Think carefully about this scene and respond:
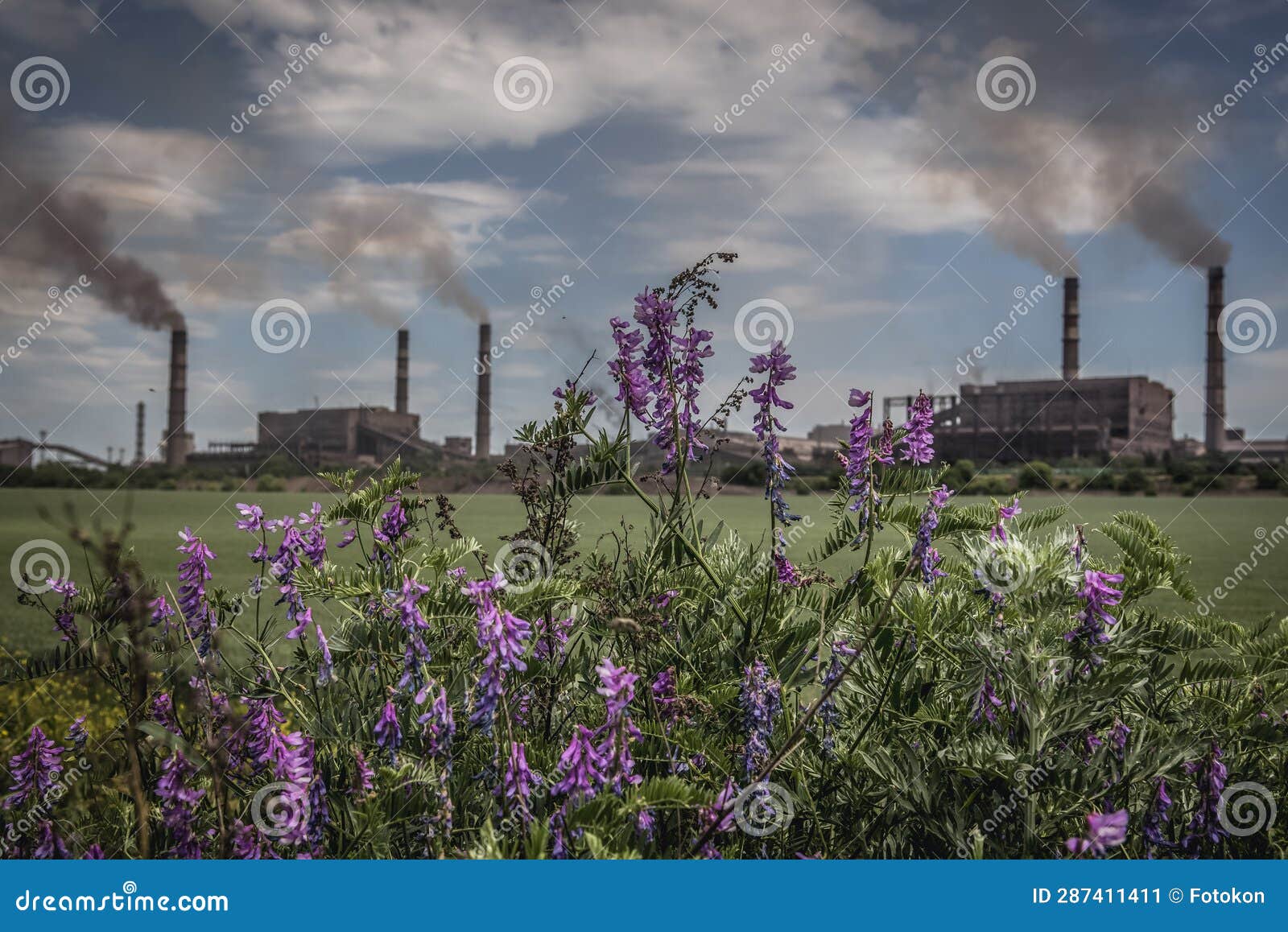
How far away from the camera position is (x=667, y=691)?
241 cm

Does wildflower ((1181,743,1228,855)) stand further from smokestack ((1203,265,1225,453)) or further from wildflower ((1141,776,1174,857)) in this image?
smokestack ((1203,265,1225,453))

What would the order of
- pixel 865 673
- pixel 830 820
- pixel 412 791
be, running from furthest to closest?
pixel 865 673 → pixel 830 820 → pixel 412 791

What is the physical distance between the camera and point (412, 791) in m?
1.99

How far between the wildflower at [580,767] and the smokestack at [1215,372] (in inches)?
2569

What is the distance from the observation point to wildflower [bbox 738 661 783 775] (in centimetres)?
213

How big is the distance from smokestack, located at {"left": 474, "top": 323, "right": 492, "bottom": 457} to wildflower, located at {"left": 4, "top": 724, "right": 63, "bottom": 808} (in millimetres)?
46660

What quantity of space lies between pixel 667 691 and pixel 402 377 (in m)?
59.8

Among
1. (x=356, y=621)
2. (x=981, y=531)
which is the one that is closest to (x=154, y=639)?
(x=356, y=621)

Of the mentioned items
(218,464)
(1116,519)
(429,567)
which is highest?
(218,464)

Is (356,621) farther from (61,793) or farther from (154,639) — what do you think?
(61,793)

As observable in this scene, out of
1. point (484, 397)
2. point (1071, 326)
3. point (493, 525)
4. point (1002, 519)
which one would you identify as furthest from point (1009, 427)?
point (1002, 519)

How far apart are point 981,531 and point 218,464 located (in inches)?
2594

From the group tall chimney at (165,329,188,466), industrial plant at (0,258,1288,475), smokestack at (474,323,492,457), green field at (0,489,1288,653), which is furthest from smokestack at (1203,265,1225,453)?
tall chimney at (165,329,188,466)

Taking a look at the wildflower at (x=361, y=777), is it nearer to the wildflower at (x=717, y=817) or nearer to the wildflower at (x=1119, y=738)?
the wildflower at (x=717, y=817)
